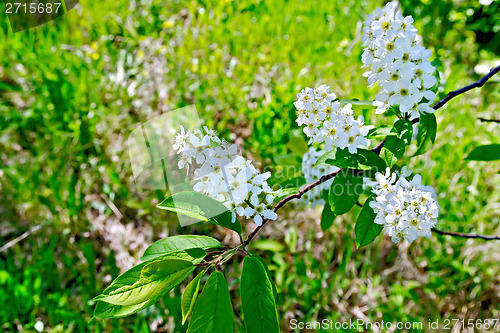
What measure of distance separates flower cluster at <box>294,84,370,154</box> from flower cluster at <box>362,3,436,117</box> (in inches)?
3.3

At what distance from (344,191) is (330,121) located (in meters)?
0.17

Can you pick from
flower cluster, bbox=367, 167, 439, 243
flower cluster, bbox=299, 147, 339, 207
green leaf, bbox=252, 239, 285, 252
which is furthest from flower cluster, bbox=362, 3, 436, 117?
green leaf, bbox=252, 239, 285, 252

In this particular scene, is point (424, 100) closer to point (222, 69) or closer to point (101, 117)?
point (222, 69)

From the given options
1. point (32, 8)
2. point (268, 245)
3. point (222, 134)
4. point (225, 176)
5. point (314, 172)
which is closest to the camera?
point (225, 176)

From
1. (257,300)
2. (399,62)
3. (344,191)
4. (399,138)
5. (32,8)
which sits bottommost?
(257,300)

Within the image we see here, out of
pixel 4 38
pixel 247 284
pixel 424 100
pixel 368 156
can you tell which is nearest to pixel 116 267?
pixel 247 284

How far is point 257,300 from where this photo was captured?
699mm

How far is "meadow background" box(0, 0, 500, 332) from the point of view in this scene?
1.54 meters

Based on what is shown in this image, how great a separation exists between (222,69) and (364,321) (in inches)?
59.9

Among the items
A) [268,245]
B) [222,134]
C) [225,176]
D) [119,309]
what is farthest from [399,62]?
[222,134]

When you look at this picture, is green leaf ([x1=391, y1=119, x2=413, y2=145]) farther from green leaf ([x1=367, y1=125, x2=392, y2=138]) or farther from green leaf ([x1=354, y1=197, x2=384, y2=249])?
green leaf ([x1=354, y1=197, x2=384, y2=249])

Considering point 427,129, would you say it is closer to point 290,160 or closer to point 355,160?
point 355,160

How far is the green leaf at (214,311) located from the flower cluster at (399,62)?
19.3 inches

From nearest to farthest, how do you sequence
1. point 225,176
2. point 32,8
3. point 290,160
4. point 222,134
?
point 225,176, point 290,160, point 222,134, point 32,8
